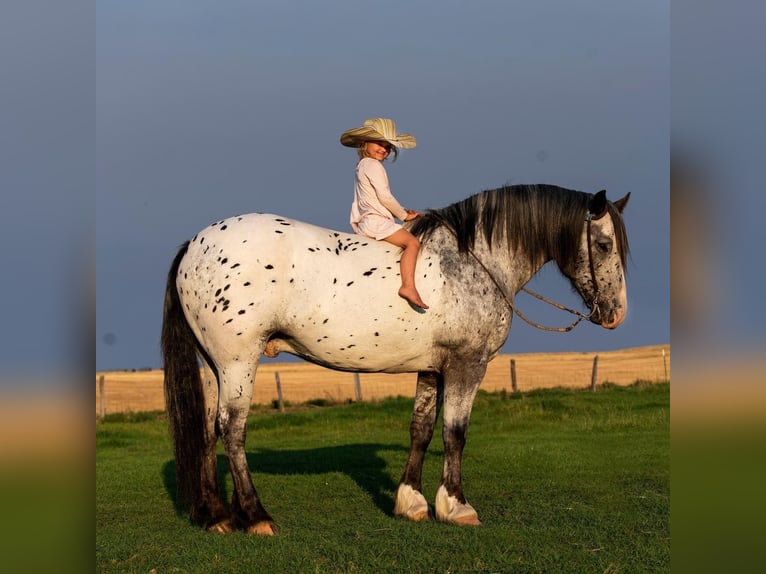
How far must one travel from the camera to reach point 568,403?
21.1m

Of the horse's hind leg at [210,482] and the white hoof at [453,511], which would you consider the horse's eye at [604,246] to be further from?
the horse's hind leg at [210,482]

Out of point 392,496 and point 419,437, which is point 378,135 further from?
→ point 392,496

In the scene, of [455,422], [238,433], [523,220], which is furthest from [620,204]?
[238,433]

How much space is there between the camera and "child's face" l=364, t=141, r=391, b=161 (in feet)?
25.6

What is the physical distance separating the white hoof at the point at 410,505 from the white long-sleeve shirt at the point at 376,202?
7.79 ft

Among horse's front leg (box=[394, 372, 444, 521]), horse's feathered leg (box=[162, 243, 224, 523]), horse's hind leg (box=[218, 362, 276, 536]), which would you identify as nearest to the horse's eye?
horse's front leg (box=[394, 372, 444, 521])

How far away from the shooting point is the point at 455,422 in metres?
7.78

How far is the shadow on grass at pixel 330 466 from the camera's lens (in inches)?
400

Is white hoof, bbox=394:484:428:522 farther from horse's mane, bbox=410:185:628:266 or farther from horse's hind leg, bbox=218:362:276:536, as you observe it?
horse's mane, bbox=410:185:628:266

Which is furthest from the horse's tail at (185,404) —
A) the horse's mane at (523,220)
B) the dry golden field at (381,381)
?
the dry golden field at (381,381)

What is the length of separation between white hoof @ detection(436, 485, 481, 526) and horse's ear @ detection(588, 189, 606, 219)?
2.77 meters
